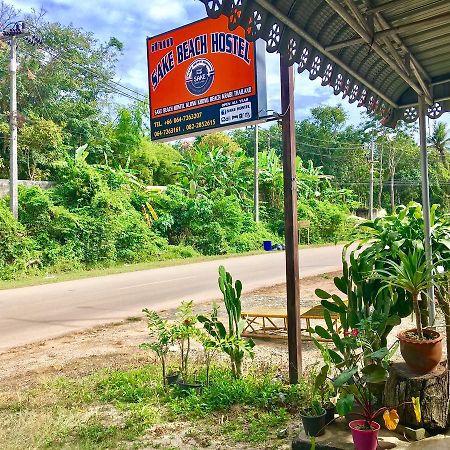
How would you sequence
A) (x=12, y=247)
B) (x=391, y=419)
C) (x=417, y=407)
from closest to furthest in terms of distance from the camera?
(x=391, y=419), (x=417, y=407), (x=12, y=247)

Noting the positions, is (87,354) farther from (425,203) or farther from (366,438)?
(425,203)

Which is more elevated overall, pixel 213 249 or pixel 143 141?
pixel 143 141

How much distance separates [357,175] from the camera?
46.6m

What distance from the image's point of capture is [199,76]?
6.43 meters

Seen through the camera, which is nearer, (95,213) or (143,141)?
(95,213)

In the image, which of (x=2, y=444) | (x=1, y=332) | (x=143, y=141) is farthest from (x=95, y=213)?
A: (x=2, y=444)

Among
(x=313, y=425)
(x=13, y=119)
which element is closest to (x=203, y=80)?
(x=313, y=425)

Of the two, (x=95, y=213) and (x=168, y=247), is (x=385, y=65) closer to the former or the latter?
(x=95, y=213)

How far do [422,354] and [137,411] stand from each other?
226 cm

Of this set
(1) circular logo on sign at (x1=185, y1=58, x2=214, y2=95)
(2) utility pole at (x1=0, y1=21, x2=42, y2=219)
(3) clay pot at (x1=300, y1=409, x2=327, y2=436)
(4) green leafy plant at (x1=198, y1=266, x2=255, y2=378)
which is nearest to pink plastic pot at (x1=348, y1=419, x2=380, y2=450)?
(3) clay pot at (x1=300, y1=409, x2=327, y2=436)

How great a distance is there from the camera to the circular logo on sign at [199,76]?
20.2 ft

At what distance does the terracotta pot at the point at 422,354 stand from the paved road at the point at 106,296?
5504mm

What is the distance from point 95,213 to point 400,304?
635 inches

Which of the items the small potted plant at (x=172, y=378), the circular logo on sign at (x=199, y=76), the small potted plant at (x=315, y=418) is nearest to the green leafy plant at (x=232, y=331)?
the small potted plant at (x=172, y=378)
